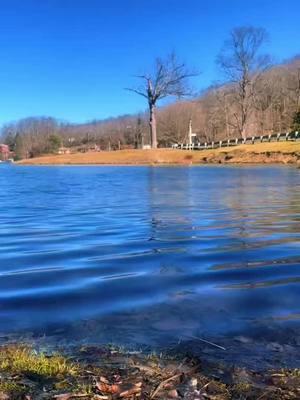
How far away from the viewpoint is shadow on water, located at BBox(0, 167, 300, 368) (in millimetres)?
4227

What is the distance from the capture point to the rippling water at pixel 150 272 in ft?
14.5

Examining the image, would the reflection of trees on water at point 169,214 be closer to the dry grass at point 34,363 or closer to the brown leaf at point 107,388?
the dry grass at point 34,363

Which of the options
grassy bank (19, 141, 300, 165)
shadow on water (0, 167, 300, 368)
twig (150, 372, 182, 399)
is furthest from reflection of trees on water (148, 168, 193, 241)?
grassy bank (19, 141, 300, 165)

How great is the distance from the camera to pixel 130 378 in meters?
3.02

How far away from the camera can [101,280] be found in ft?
19.4

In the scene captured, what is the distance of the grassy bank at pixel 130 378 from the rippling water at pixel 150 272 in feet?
2.01

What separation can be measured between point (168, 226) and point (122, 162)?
49.1 metres

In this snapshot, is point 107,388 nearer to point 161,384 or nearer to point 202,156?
point 161,384

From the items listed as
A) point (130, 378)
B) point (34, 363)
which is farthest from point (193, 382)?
point (34, 363)

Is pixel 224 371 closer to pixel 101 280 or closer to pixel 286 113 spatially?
pixel 101 280

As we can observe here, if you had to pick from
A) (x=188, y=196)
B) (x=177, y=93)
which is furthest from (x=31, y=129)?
Result: (x=188, y=196)

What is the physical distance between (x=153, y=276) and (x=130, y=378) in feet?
10.1

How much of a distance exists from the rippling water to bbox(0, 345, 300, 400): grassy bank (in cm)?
61

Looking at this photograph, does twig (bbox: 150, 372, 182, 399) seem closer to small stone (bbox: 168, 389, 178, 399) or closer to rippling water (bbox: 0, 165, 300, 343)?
small stone (bbox: 168, 389, 178, 399)
